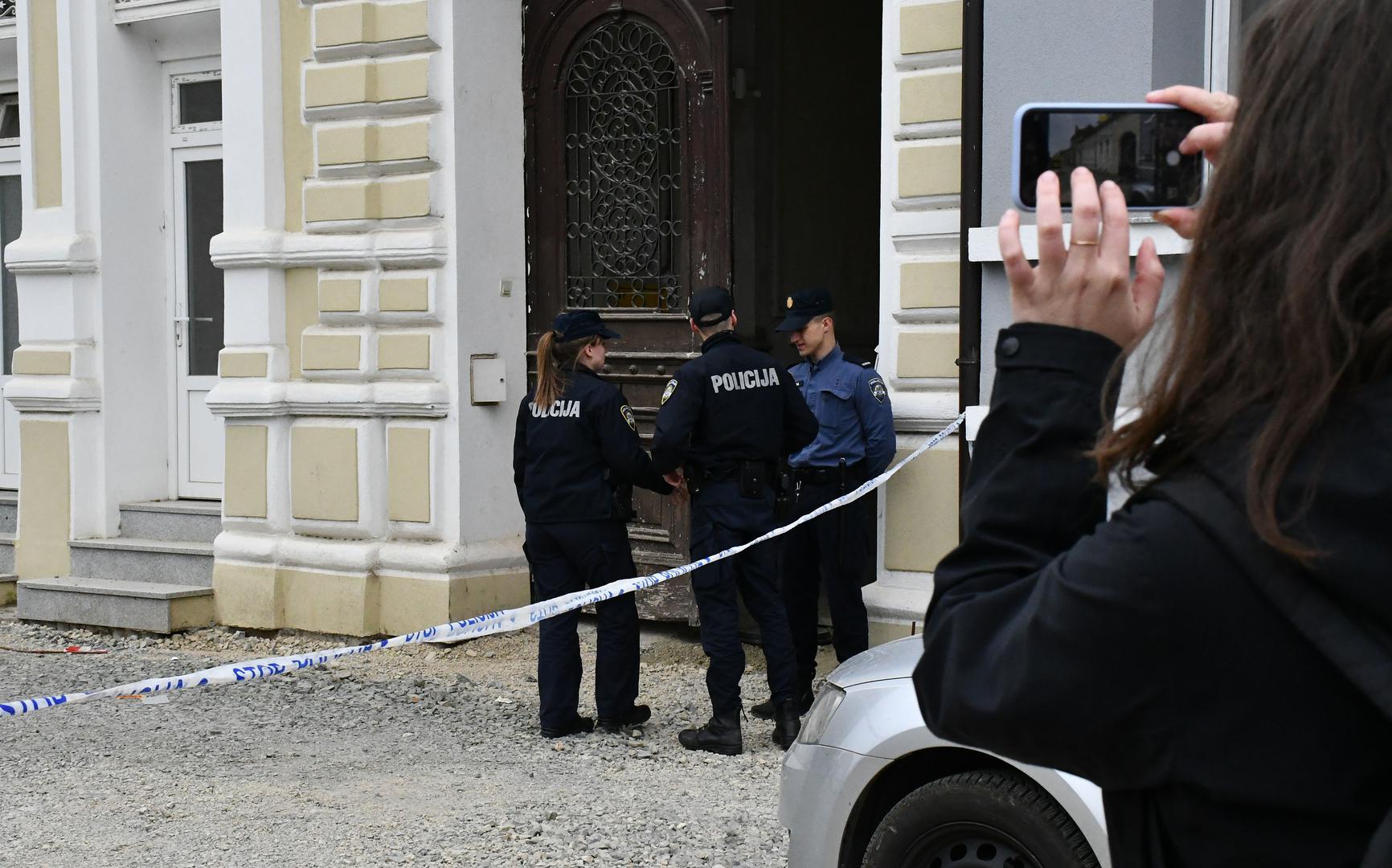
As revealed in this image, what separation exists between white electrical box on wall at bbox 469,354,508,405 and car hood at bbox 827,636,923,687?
490cm

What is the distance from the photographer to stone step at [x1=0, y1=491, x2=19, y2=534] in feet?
36.7

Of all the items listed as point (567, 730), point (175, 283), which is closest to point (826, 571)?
point (567, 730)

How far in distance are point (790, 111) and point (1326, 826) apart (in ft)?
26.0

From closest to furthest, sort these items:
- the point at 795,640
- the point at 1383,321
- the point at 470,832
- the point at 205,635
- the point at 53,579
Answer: the point at 1383,321 < the point at 470,832 < the point at 795,640 < the point at 205,635 < the point at 53,579

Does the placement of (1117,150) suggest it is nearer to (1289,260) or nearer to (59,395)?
(1289,260)

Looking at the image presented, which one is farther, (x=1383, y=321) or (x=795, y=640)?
(x=795, y=640)

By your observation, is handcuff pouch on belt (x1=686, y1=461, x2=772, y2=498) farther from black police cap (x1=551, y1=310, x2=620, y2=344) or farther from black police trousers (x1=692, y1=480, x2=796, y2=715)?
black police cap (x1=551, y1=310, x2=620, y2=344)

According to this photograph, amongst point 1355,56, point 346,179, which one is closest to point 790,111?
point 346,179

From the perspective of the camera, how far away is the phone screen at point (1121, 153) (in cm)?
155

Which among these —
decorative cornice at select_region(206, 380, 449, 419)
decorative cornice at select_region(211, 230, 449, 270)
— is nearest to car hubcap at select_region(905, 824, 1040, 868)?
decorative cornice at select_region(206, 380, 449, 419)

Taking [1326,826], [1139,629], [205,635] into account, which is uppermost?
[1139,629]

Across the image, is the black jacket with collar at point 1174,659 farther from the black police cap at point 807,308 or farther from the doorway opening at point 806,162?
the doorway opening at point 806,162

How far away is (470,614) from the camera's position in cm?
894

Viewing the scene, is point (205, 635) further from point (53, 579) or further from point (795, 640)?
point (795, 640)
